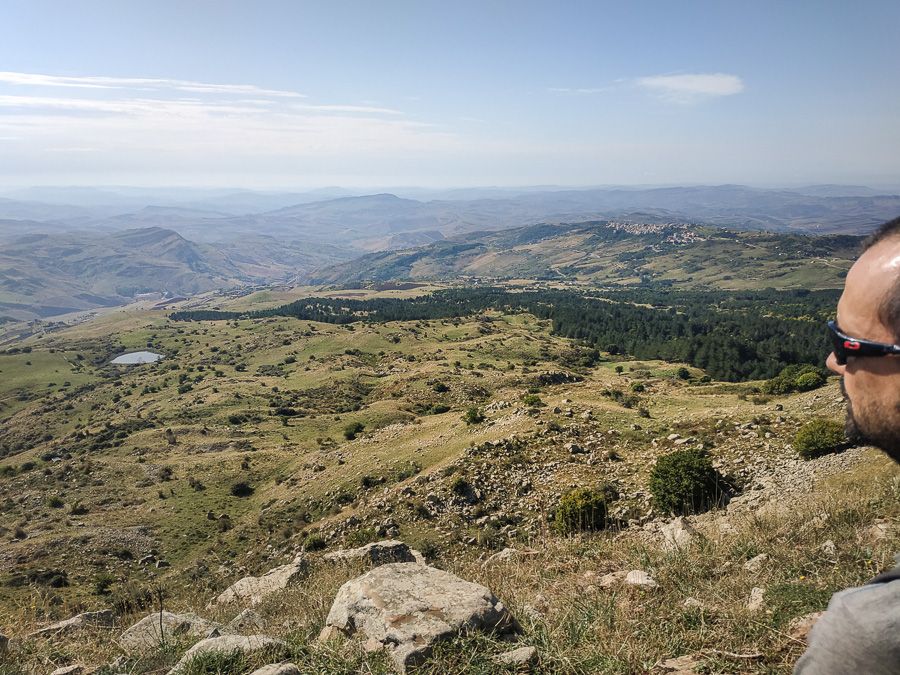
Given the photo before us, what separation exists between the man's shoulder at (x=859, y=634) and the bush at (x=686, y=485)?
16568mm

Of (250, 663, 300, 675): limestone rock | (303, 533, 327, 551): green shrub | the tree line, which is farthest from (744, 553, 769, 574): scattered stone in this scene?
the tree line

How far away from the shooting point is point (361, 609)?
6.46m

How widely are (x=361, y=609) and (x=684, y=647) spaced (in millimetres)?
4024

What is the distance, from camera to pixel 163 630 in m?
7.27

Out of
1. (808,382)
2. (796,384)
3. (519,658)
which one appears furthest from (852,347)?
(796,384)

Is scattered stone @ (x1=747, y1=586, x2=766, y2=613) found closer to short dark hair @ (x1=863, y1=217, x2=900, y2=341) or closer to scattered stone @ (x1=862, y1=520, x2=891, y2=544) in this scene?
scattered stone @ (x1=862, y1=520, x2=891, y2=544)

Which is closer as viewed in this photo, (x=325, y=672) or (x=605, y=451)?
(x=325, y=672)

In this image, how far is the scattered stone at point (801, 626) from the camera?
4430 millimetres

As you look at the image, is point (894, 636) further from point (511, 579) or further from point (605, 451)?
point (605, 451)

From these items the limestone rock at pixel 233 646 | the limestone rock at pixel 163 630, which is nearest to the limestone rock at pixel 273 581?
the limestone rock at pixel 163 630

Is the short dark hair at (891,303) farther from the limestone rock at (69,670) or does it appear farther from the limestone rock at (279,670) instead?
the limestone rock at (69,670)

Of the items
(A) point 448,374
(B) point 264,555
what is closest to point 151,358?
(A) point 448,374

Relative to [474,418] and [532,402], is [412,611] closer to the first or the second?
[474,418]

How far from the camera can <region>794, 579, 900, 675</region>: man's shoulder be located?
1.89 meters
